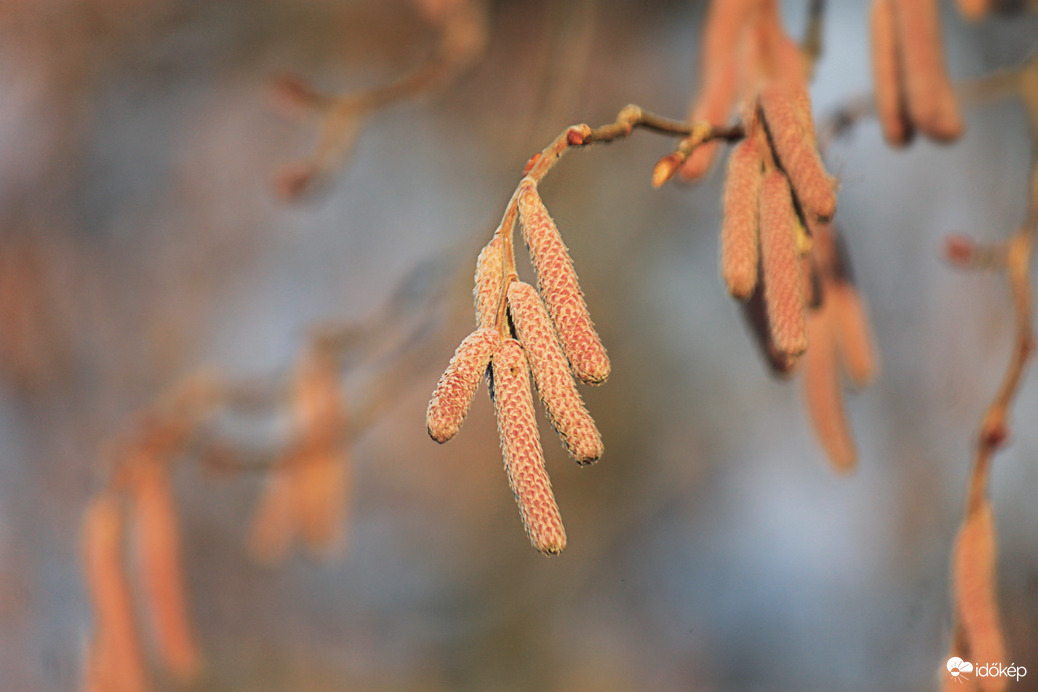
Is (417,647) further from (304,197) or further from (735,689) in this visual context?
(304,197)

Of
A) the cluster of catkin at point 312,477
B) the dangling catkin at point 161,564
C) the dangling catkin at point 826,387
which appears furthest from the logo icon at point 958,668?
the dangling catkin at point 161,564

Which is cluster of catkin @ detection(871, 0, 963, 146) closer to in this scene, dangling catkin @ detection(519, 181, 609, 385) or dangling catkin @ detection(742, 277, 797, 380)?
dangling catkin @ detection(742, 277, 797, 380)

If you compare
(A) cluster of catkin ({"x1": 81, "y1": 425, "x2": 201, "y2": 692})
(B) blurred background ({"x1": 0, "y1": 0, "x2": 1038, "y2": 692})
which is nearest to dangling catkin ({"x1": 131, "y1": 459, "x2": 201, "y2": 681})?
(A) cluster of catkin ({"x1": 81, "y1": 425, "x2": 201, "y2": 692})

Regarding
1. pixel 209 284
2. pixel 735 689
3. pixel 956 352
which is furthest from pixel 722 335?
pixel 209 284

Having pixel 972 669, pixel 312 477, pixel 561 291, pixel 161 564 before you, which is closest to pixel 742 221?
pixel 561 291

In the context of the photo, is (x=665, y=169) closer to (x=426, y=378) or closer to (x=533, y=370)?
(x=533, y=370)

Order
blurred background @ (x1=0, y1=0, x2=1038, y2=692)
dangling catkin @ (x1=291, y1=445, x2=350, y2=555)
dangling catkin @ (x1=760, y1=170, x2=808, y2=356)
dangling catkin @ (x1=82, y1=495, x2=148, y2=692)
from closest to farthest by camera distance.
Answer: dangling catkin @ (x1=760, y1=170, x2=808, y2=356) → dangling catkin @ (x1=82, y1=495, x2=148, y2=692) → dangling catkin @ (x1=291, y1=445, x2=350, y2=555) → blurred background @ (x1=0, y1=0, x2=1038, y2=692)
